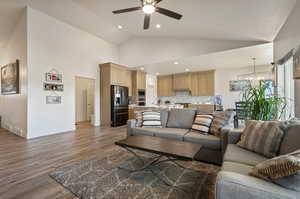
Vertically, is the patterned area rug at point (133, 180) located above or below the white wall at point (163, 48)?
below

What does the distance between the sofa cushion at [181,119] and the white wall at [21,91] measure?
4.00m

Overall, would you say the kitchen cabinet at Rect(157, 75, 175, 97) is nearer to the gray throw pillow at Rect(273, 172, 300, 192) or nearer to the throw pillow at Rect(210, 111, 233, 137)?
the throw pillow at Rect(210, 111, 233, 137)

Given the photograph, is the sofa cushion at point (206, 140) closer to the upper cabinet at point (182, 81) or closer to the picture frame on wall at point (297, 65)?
the picture frame on wall at point (297, 65)

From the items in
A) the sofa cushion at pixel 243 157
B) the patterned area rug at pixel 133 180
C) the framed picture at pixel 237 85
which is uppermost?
the framed picture at pixel 237 85

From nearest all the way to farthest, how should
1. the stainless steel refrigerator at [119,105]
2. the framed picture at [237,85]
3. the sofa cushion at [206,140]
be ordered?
the sofa cushion at [206,140], the stainless steel refrigerator at [119,105], the framed picture at [237,85]

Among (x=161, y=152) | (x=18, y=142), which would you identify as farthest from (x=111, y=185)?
(x=18, y=142)

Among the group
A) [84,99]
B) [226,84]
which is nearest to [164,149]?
[226,84]

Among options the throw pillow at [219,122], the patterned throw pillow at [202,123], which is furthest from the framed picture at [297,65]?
the patterned throw pillow at [202,123]

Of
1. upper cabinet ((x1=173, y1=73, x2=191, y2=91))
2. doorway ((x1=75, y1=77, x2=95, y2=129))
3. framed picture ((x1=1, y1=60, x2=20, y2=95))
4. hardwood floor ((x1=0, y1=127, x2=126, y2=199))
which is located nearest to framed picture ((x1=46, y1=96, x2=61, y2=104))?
framed picture ((x1=1, y1=60, x2=20, y2=95))

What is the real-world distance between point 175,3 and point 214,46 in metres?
2.15

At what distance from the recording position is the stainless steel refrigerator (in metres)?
5.75

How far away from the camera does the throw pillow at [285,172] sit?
85 cm

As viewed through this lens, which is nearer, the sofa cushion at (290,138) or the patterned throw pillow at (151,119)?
the sofa cushion at (290,138)

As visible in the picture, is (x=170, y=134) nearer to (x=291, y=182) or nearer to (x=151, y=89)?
(x=291, y=182)
